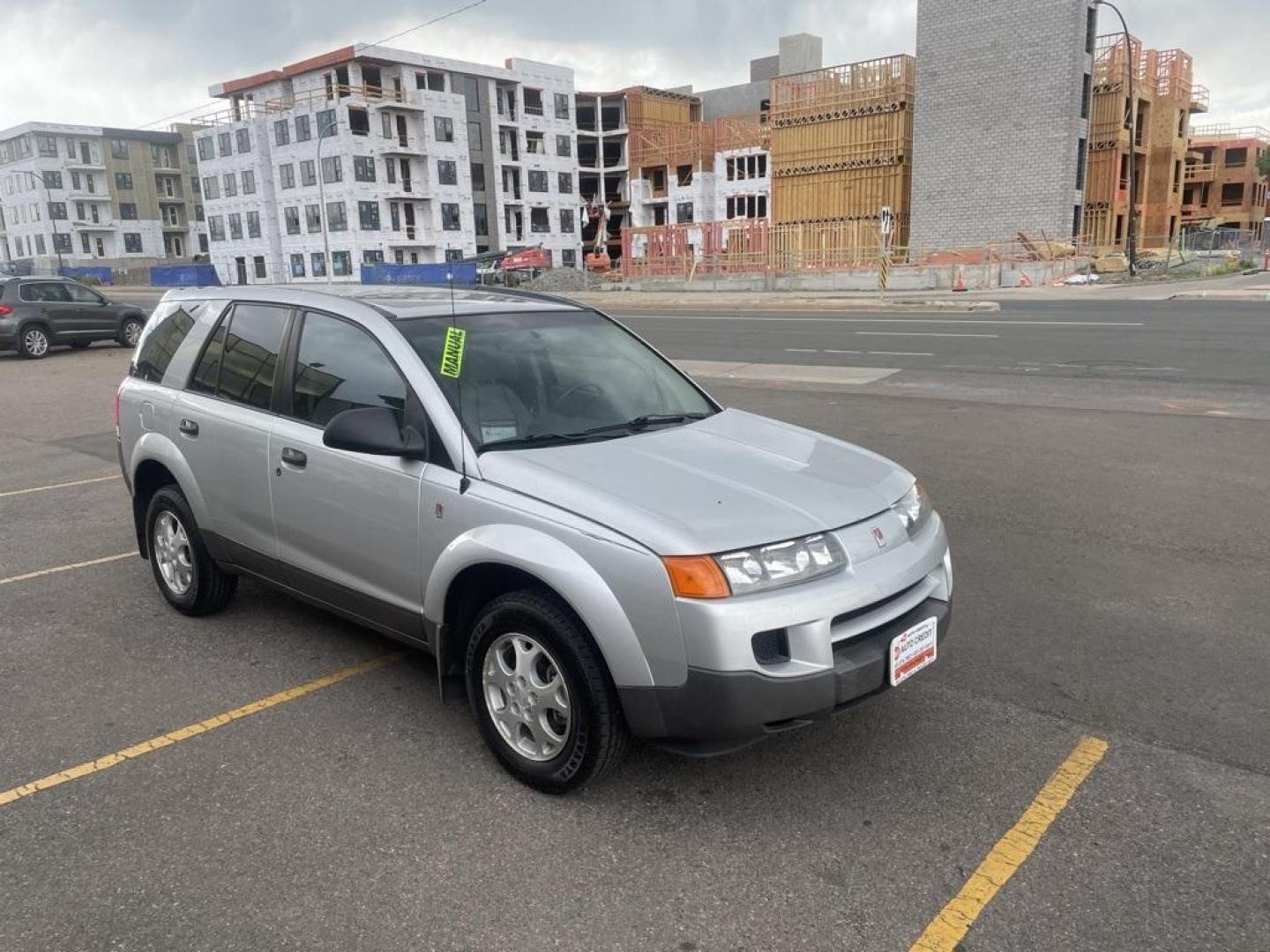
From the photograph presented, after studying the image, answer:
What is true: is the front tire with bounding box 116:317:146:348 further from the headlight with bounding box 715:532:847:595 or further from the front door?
the headlight with bounding box 715:532:847:595

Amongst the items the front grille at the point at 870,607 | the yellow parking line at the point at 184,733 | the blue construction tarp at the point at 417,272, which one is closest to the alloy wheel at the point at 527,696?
the front grille at the point at 870,607

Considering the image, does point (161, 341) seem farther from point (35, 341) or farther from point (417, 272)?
point (417, 272)

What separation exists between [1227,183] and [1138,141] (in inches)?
1531

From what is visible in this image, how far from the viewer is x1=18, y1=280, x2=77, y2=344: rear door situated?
20.8 metres

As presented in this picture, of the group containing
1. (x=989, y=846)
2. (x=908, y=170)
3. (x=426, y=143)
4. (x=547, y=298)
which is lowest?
(x=989, y=846)

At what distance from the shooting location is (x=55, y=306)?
21000 millimetres

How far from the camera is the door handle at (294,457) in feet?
13.7

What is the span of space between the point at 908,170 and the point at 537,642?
49.9 meters

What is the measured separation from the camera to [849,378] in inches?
548

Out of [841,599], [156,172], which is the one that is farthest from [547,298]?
[156,172]

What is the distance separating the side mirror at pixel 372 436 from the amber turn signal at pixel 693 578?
1229mm

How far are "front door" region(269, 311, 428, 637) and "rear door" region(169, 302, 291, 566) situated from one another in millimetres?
151

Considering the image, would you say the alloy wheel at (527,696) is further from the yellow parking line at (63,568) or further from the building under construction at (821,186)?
the building under construction at (821,186)

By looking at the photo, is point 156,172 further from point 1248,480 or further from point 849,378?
point 1248,480
